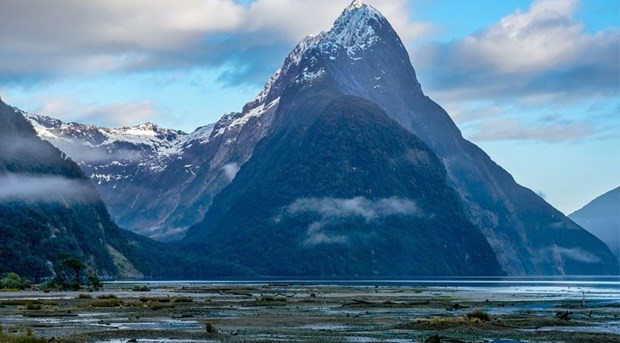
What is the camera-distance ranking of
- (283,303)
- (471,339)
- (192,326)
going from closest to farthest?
(471,339), (192,326), (283,303)

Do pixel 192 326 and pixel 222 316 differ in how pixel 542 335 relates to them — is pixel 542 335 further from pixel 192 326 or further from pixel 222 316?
pixel 222 316

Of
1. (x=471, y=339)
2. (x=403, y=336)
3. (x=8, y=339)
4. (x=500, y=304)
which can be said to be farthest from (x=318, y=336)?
(x=500, y=304)

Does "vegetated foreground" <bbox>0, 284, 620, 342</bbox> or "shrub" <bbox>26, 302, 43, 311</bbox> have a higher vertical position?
"shrub" <bbox>26, 302, 43, 311</bbox>

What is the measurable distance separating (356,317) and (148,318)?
23843mm

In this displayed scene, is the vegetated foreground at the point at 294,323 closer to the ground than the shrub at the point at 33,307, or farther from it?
closer to the ground

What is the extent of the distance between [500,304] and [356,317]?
44.6m

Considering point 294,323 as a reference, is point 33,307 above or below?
above

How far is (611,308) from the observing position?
5453 inches

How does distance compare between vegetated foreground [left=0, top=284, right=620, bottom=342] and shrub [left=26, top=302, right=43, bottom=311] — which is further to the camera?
shrub [left=26, top=302, right=43, bottom=311]

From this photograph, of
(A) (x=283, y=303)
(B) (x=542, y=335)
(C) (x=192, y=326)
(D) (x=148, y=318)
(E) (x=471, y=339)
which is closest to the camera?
(E) (x=471, y=339)

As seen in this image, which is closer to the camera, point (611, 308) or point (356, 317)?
point (356, 317)

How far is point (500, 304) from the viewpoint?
150 metres

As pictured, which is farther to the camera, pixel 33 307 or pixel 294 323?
pixel 33 307

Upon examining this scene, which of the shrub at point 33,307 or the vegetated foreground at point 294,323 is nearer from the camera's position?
the vegetated foreground at point 294,323
